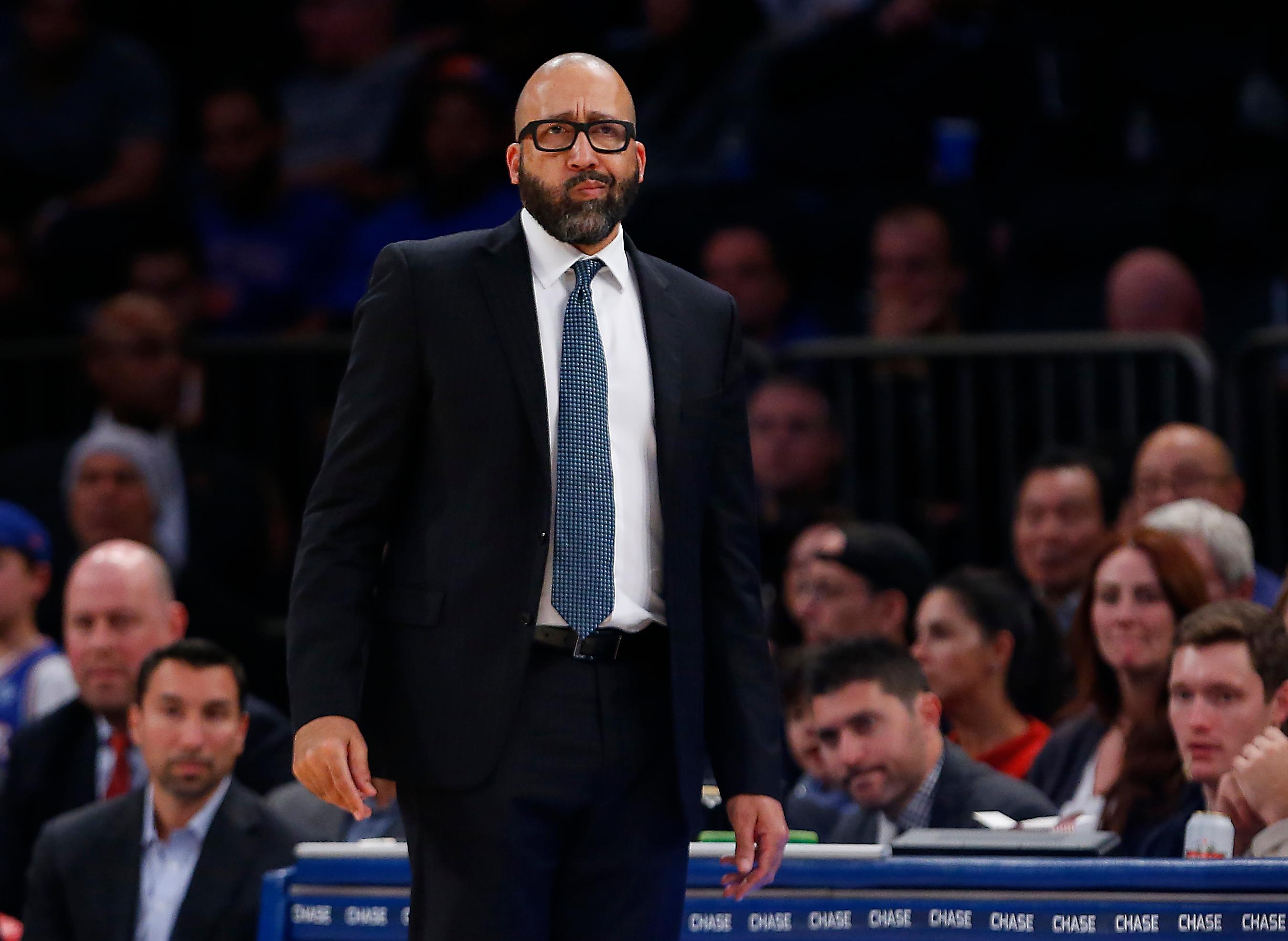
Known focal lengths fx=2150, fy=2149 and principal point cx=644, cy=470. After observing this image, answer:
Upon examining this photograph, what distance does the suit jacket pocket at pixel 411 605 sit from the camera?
2508 mm

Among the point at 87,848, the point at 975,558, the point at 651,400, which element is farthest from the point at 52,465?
the point at 651,400

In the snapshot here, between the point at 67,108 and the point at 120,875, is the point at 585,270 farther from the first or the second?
the point at 67,108

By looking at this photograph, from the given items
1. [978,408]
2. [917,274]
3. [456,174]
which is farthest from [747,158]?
[978,408]

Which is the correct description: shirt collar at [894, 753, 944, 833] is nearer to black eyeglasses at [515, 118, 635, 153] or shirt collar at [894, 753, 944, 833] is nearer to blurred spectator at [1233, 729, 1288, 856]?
blurred spectator at [1233, 729, 1288, 856]

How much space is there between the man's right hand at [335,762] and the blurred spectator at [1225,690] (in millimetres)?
2249

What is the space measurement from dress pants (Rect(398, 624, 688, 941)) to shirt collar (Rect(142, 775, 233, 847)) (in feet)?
8.29

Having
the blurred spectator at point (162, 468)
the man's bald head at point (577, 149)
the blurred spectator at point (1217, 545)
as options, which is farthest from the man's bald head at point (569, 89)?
the blurred spectator at point (162, 468)

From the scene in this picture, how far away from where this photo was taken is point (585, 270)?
104 inches

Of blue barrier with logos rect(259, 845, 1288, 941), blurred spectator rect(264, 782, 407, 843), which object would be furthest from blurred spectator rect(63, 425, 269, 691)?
blue barrier with logos rect(259, 845, 1288, 941)

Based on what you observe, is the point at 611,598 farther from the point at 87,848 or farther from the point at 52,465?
the point at 52,465

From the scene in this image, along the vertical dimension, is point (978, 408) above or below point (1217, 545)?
above

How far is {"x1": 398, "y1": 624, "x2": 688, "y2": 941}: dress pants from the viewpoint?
245 centimetres

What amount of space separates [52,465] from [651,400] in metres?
4.98

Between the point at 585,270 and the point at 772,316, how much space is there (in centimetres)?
465
